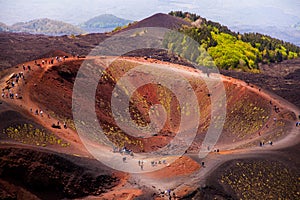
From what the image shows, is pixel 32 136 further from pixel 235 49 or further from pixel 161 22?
pixel 161 22

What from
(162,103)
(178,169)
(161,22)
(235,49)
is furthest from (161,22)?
(178,169)

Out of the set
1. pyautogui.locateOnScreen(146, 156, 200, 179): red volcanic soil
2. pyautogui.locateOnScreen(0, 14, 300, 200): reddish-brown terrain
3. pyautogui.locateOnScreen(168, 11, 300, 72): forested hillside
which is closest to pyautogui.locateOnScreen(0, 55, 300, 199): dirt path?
pyautogui.locateOnScreen(0, 14, 300, 200): reddish-brown terrain

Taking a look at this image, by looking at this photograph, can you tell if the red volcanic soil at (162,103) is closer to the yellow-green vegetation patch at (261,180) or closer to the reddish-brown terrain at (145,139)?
the reddish-brown terrain at (145,139)

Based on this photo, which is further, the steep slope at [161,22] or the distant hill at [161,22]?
the distant hill at [161,22]

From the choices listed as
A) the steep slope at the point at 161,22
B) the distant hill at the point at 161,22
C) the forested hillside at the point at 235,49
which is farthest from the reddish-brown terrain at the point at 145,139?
the distant hill at the point at 161,22

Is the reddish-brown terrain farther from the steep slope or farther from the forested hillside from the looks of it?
the steep slope

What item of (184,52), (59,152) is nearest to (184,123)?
(59,152)
